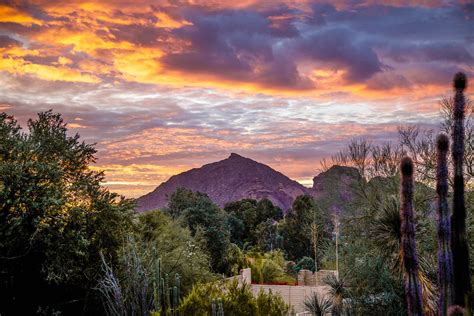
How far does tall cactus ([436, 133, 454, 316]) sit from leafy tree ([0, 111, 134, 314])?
1321cm

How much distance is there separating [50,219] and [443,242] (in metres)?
13.7

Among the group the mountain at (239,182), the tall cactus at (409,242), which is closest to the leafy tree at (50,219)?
the tall cactus at (409,242)

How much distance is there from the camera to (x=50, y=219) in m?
17.0

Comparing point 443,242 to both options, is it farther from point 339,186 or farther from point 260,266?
point 260,266

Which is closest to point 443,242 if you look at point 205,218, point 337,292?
point 337,292

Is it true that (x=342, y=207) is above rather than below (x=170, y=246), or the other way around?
above

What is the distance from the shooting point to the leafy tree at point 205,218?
3669cm

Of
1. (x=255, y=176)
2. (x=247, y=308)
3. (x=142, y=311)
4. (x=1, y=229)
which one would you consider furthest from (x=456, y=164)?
(x=255, y=176)

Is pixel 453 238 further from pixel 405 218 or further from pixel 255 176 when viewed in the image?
pixel 255 176

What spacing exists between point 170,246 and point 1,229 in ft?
31.4

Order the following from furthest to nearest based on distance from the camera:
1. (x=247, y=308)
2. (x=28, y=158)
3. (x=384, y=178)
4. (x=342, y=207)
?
(x=342, y=207) < (x=384, y=178) < (x=28, y=158) < (x=247, y=308)

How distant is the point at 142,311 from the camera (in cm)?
1417

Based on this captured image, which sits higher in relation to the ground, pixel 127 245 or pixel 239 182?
pixel 239 182

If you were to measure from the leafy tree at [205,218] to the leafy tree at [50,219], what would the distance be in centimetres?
1619
